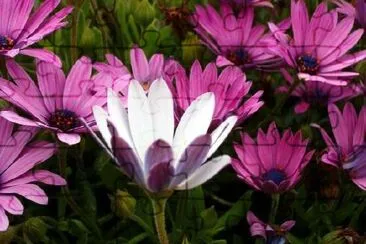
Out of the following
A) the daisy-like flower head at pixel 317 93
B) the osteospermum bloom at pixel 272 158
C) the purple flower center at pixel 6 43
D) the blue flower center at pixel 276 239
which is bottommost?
the blue flower center at pixel 276 239

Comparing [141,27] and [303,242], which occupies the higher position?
[141,27]

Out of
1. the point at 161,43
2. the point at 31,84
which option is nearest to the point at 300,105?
the point at 161,43

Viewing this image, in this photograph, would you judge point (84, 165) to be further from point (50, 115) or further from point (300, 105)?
point (300, 105)

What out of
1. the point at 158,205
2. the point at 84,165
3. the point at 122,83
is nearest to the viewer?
the point at 158,205

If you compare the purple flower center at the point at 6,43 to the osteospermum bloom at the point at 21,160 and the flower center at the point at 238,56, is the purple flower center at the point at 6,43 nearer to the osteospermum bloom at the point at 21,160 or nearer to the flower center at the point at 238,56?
the osteospermum bloom at the point at 21,160

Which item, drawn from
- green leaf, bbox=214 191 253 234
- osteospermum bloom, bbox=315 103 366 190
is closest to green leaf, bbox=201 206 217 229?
green leaf, bbox=214 191 253 234

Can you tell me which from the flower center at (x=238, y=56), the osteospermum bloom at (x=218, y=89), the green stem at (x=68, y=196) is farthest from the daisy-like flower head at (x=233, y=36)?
the green stem at (x=68, y=196)

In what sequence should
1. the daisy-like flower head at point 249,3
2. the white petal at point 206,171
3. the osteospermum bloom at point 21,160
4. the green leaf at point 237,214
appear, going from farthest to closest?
the daisy-like flower head at point 249,3, the green leaf at point 237,214, the osteospermum bloom at point 21,160, the white petal at point 206,171
